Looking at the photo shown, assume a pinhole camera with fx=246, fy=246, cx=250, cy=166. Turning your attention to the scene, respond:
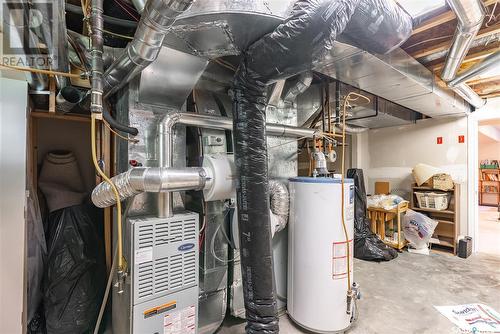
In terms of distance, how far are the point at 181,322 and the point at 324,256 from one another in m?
1.12

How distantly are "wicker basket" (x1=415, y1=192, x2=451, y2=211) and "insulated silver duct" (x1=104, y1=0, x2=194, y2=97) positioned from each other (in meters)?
4.31

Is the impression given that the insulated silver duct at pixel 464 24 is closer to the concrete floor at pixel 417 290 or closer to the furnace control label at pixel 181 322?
the concrete floor at pixel 417 290

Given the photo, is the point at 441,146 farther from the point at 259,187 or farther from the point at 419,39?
the point at 259,187

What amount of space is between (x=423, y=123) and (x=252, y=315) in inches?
171

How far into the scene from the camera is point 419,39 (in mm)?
2141

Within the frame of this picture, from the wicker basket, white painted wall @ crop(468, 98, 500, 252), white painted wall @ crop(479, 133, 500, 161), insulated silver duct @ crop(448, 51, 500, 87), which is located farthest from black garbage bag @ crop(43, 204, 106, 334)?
white painted wall @ crop(479, 133, 500, 161)

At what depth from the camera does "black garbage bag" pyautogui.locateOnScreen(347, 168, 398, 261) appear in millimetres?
3471

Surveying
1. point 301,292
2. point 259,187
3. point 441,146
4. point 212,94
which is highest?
point 212,94

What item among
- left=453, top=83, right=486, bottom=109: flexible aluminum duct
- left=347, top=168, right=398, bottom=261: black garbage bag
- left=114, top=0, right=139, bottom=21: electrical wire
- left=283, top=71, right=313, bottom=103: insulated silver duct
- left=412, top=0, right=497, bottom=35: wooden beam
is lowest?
left=347, top=168, right=398, bottom=261: black garbage bag

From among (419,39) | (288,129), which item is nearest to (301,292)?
(288,129)

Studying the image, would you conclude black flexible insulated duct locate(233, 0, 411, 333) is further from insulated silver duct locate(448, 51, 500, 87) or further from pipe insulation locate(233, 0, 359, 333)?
insulated silver duct locate(448, 51, 500, 87)

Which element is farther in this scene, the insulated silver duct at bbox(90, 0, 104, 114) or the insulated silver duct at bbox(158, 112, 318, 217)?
the insulated silver duct at bbox(158, 112, 318, 217)

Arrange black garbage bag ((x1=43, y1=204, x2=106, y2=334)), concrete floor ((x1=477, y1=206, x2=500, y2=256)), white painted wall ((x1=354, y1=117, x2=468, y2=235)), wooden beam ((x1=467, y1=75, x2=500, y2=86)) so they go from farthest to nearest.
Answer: concrete floor ((x1=477, y1=206, x2=500, y2=256))
white painted wall ((x1=354, y1=117, x2=468, y2=235))
wooden beam ((x1=467, y1=75, x2=500, y2=86))
black garbage bag ((x1=43, y1=204, x2=106, y2=334))

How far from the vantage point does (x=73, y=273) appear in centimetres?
191
